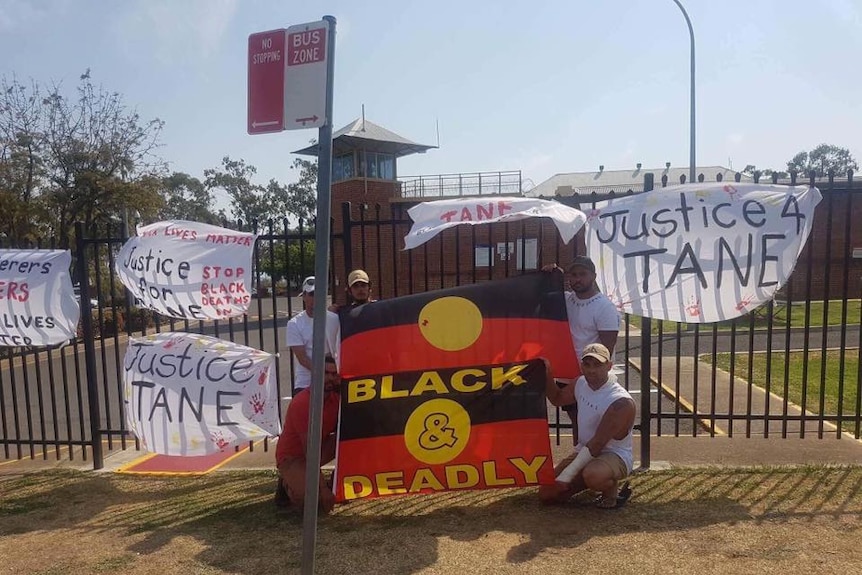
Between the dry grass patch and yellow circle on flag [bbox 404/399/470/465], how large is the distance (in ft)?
1.35

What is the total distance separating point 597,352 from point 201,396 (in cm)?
295

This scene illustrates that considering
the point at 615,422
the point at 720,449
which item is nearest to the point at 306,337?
the point at 615,422

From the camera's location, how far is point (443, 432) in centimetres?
408

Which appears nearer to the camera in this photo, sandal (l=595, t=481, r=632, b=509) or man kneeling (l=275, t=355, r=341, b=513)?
sandal (l=595, t=481, r=632, b=509)

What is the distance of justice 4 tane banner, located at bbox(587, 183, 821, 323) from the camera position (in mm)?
4293

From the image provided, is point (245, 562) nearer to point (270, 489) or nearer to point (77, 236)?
point (270, 489)

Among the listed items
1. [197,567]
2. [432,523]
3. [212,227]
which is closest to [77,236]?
[212,227]

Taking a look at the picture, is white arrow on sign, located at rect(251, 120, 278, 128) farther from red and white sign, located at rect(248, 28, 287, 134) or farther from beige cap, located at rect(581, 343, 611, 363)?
beige cap, located at rect(581, 343, 611, 363)

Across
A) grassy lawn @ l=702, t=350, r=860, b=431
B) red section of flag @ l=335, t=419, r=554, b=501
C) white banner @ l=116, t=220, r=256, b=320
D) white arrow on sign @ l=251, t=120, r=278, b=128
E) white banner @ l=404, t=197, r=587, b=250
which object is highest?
white arrow on sign @ l=251, t=120, r=278, b=128

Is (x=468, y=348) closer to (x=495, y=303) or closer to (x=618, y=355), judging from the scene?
(x=495, y=303)

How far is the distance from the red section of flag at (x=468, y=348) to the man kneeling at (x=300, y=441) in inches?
7.4

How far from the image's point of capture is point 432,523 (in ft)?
13.0

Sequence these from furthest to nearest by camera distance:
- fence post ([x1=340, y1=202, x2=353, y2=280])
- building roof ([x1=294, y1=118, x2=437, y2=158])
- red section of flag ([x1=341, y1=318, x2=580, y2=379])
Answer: building roof ([x1=294, y1=118, x2=437, y2=158])
fence post ([x1=340, y1=202, x2=353, y2=280])
red section of flag ([x1=341, y1=318, x2=580, y2=379])

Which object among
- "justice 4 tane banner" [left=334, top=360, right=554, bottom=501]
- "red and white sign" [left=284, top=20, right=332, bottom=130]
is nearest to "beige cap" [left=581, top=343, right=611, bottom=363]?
"justice 4 tane banner" [left=334, top=360, right=554, bottom=501]
